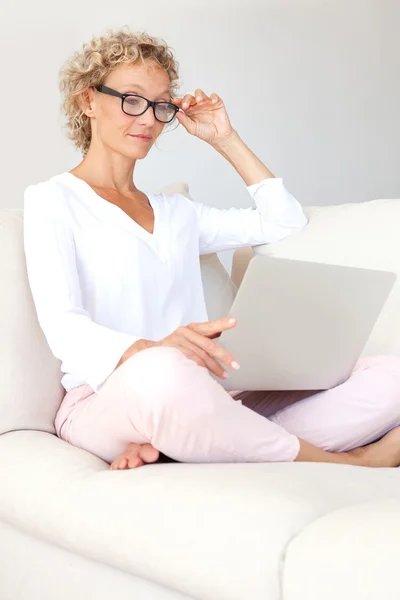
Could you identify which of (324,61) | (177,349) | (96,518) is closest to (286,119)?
(324,61)

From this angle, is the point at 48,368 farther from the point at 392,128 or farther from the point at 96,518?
the point at 392,128

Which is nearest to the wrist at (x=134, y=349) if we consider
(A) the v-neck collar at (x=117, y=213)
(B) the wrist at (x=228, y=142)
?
(A) the v-neck collar at (x=117, y=213)

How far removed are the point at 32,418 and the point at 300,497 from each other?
2.57 feet

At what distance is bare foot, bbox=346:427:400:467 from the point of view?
6.24 ft

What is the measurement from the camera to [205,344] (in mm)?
1648

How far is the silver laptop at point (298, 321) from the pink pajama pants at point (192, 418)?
8 centimetres

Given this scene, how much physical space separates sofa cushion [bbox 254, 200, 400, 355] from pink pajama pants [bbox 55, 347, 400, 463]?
303 mm

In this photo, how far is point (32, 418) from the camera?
1.95m

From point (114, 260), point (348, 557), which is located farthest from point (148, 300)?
point (348, 557)

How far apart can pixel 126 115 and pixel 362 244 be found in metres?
0.63

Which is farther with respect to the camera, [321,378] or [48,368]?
[48,368]

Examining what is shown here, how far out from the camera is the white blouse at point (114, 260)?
72.8 inches

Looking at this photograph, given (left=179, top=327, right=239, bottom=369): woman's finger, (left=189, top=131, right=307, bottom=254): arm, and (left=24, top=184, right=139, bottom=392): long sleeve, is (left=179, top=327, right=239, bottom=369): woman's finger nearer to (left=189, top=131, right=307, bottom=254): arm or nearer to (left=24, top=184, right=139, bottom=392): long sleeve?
(left=24, top=184, right=139, bottom=392): long sleeve

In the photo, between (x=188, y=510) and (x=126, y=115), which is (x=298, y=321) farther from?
(x=126, y=115)
